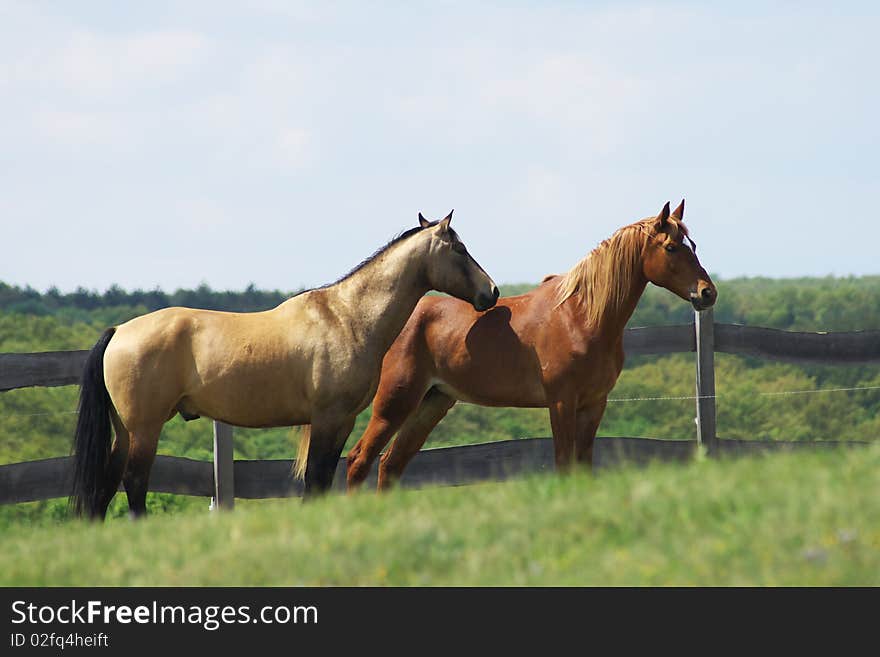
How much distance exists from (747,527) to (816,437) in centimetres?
2145

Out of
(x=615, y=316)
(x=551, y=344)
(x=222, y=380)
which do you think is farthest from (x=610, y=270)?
(x=222, y=380)

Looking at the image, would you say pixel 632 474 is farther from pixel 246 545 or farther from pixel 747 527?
pixel 246 545

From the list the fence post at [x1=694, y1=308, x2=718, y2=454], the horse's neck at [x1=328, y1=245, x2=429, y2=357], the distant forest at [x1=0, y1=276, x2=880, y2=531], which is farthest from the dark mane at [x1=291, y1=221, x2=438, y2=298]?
the distant forest at [x1=0, y1=276, x2=880, y2=531]

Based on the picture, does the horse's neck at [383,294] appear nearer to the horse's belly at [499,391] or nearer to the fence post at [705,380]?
the horse's belly at [499,391]

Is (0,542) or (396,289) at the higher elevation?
(396,289)

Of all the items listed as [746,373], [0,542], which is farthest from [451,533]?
[746,373]

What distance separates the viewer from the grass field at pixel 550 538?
4.09 meters

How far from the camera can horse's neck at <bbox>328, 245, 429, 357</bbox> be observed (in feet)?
24.6

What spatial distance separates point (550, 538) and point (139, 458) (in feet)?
11.6

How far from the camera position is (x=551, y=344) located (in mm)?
8086

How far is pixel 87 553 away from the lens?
5.38 meters

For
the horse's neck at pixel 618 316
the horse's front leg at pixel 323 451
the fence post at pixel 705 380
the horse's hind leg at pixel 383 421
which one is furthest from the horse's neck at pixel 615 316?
the fence post at pixel 705 380

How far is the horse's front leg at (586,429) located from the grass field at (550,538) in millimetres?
2306

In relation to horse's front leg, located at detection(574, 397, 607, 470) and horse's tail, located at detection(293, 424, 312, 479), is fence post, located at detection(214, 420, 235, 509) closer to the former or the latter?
horse's tail, located at detection(293, 424, 312, 479)
